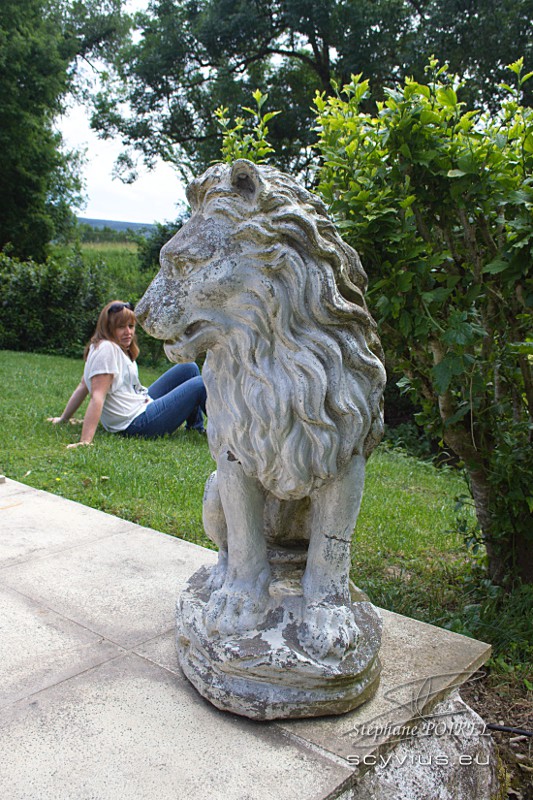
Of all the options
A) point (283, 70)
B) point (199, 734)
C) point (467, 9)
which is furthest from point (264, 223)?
point (283, 70)

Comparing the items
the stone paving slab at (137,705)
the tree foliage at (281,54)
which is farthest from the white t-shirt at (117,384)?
the tree foliage at (281,54)

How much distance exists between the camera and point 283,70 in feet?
49.3

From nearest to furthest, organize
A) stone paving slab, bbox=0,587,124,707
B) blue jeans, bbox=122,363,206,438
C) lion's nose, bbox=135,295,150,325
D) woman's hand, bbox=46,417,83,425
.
A: lion's nose, bbox=135,295,150,325 → stone paving slab, bbox=0,587,124,707 → blue jeans, bbox=122,363,206,438 → woman's hand, bbox=46,417,83,425

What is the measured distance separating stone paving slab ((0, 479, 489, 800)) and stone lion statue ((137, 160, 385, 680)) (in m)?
0.25

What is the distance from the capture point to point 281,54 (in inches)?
543

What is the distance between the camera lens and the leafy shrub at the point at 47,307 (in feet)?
40.7

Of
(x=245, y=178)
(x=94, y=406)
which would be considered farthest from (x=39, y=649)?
(x=94, y=406)

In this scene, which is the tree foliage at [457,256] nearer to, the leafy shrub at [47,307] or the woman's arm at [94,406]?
the woman's arm at [94,406]

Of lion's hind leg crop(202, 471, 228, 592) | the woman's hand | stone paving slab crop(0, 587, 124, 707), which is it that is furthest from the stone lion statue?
the woman's hand

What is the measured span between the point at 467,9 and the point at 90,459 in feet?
36.7

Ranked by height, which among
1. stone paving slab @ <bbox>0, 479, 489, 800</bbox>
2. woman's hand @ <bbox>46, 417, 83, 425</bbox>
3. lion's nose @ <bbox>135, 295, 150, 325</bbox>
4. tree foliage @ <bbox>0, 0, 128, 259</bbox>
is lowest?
woman's hand @ <bbox>46, 417, 83, 425</bbox>

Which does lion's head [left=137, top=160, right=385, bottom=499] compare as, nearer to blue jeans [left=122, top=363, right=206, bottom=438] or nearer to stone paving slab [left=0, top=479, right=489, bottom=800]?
stone paving slab [left=0, top=479, right=489, bottom=800]

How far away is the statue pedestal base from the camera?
1818 millimetres

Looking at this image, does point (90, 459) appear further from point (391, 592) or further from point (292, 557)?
point (292, 557)
